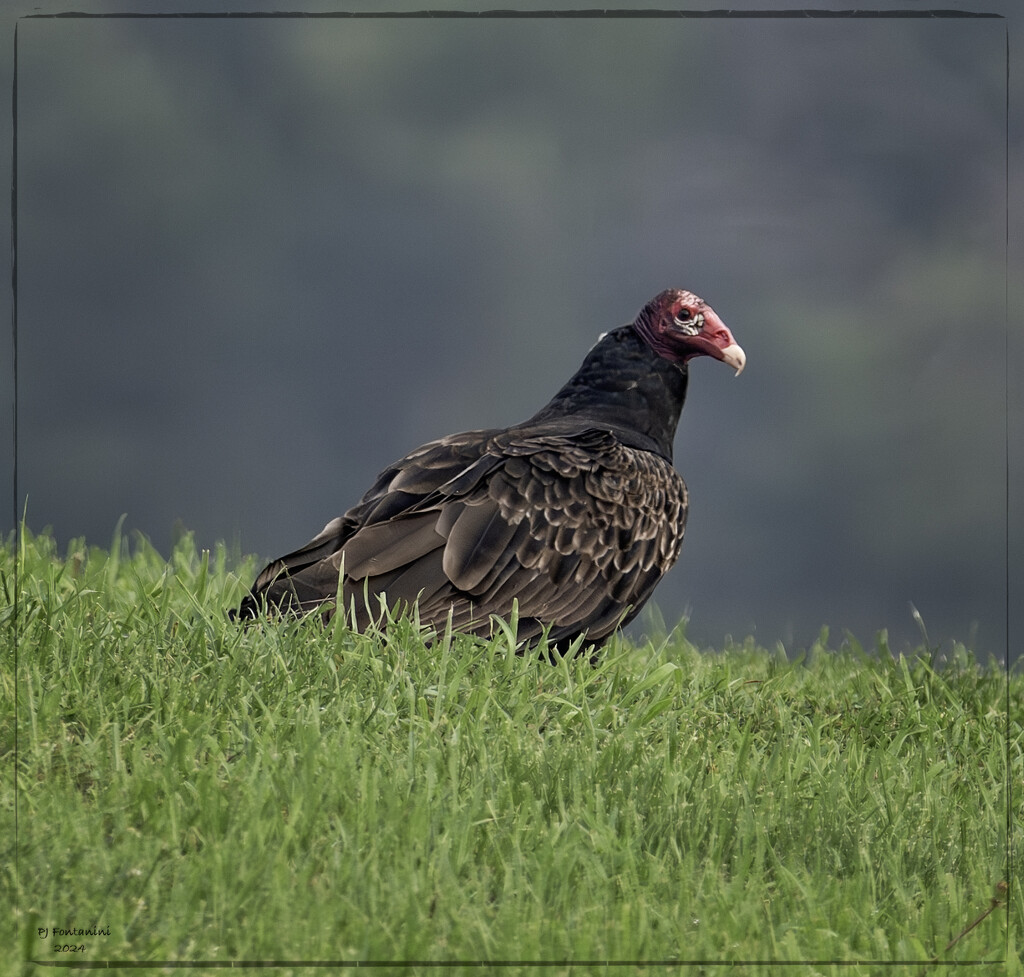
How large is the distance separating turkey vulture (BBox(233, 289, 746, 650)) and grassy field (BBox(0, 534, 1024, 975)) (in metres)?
0.35

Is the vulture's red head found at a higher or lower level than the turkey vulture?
higher

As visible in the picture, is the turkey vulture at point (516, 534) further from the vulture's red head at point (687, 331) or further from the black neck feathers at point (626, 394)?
the vulture's red head at point (687, 331)

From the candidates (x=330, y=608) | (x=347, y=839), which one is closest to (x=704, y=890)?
(x=347, y=839)

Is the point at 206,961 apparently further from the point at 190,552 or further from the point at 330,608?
the point at 190,552

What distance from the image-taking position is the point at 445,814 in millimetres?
3006

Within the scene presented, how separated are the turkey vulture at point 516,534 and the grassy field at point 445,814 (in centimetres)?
35

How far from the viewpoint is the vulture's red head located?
6016 mm

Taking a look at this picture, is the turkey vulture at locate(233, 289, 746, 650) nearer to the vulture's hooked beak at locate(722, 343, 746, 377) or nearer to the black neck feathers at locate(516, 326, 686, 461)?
the black neck feathers at locate(516, 326, 686, 461)

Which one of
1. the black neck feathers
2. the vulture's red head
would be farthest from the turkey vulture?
the vulture's red head

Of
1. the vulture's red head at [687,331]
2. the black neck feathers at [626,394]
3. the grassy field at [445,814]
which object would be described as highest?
the vulture's red head at [687,331]

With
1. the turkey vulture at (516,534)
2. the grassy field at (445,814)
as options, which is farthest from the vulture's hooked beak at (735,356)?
the grassy field at (445,814)

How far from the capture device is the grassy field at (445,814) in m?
2.55

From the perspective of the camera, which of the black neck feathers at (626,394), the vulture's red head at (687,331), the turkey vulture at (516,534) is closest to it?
the turkey vulture at (516,534)

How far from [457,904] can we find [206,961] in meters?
0.55
